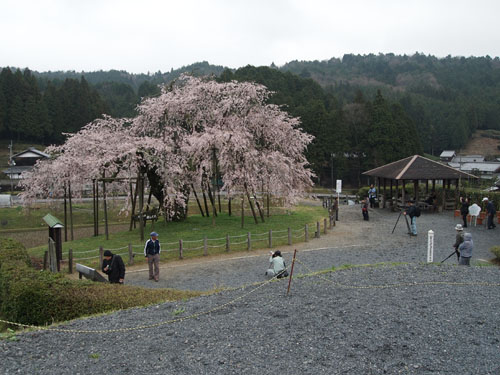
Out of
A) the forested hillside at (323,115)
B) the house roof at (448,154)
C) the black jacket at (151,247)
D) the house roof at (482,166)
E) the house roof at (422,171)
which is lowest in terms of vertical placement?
the black jacket at (151,247)

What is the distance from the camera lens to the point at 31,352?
649 cm

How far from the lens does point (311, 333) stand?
6.77 m

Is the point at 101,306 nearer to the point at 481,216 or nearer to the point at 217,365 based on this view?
the point at 217,365

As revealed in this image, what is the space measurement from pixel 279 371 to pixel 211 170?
16.3 meters

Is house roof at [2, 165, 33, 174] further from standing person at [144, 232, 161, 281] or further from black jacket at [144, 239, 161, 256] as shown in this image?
black jacket at [144, 239, 161, 256]

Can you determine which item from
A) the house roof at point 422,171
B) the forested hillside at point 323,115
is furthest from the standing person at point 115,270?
the house roof at point 422,171

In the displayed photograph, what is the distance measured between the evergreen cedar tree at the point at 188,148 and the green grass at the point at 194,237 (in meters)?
1.41

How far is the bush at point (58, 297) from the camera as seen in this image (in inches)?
342

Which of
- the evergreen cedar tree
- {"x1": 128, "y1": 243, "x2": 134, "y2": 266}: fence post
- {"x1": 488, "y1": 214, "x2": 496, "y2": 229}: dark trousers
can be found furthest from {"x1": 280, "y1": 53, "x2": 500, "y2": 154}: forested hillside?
{"x1": 128, "y1": 243, "x2": 134, "y2": 266}: fence post

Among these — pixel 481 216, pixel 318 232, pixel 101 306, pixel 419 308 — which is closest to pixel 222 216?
pixel 318 232

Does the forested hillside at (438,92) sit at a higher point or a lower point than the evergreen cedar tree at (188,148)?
higher

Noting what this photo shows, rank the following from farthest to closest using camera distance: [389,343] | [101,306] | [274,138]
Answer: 1. [274,138]
2. [101,306]
3. [389,343]

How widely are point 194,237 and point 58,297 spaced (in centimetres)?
988

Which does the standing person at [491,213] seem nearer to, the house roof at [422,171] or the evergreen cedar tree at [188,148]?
the house roof at [422,171]
